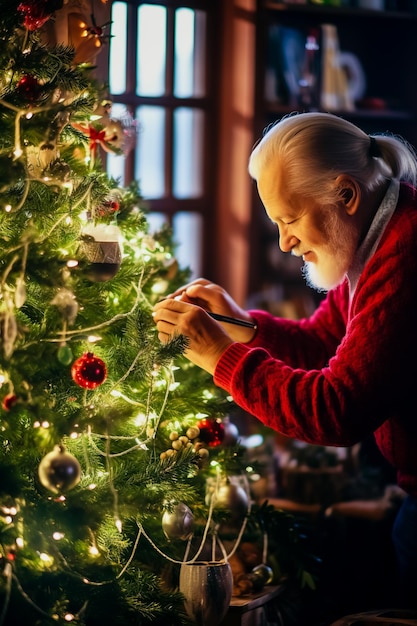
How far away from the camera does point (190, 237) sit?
351 cm

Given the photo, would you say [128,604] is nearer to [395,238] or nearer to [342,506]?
[395,238]

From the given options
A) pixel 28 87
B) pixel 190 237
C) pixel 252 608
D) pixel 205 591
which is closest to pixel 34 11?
pixel 28 87

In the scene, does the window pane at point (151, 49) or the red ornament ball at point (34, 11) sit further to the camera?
the window pane at point (151, 49)

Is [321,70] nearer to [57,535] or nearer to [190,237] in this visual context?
[190,237]

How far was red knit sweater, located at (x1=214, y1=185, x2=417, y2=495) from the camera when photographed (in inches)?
59.7

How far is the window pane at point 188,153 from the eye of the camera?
3.45m

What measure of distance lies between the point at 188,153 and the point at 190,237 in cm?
33

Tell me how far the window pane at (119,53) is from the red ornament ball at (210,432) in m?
1.83

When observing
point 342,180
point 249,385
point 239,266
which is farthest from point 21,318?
point 239,266

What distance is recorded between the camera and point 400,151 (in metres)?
1.72

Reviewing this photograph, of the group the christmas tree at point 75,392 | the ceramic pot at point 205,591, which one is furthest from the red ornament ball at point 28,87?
the ceramic pot at point 205,591

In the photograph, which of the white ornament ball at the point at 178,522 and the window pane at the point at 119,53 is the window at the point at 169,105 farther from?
the white ornament ball at the point at 178,522

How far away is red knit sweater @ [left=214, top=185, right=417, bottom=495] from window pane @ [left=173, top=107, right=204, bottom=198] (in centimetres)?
190

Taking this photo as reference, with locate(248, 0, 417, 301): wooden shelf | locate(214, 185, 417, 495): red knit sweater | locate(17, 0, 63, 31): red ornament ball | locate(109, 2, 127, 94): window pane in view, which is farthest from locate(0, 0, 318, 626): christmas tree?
locate(248, 0, 417, 301): wooden shelf
